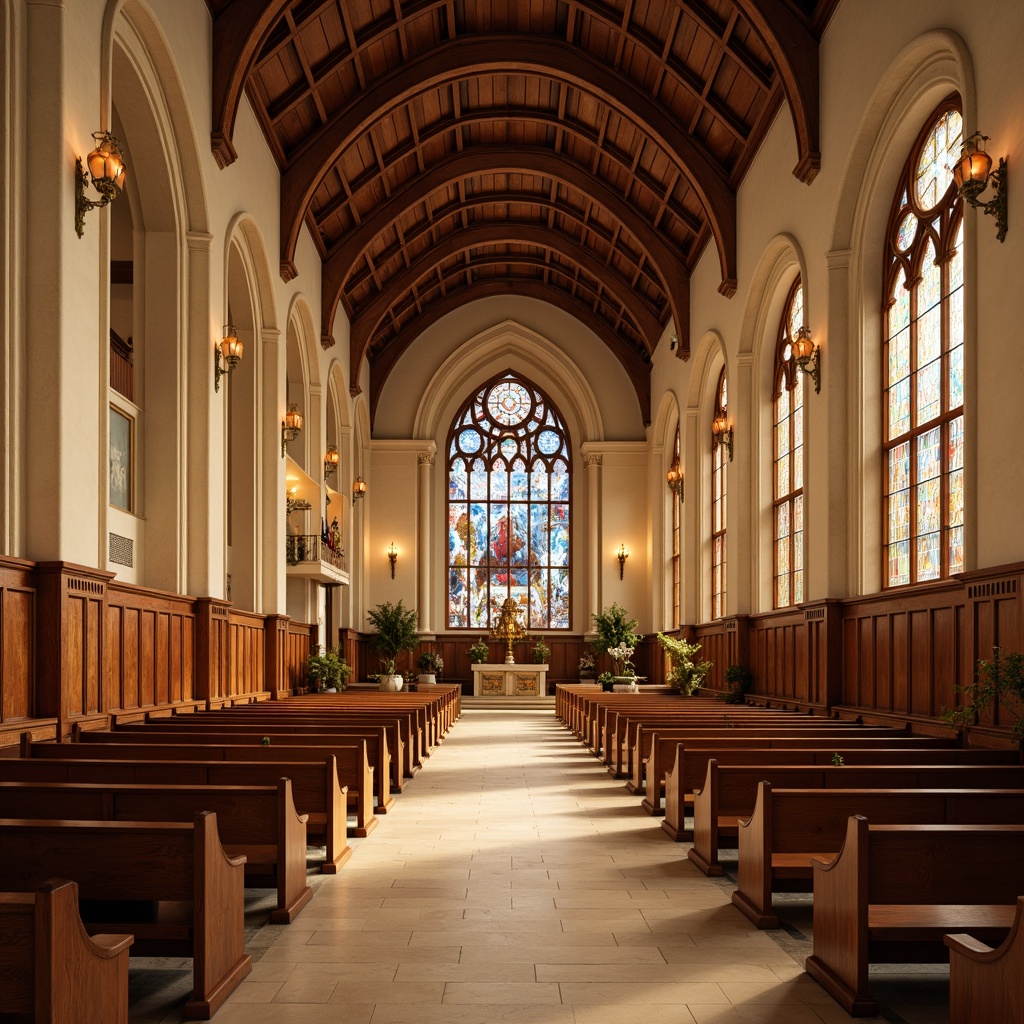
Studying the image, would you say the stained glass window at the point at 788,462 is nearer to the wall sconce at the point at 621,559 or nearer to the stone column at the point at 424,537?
the wall sconce at the point at 621,559

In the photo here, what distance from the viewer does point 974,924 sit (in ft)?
13.1

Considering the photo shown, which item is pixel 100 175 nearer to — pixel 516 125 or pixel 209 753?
pixel 209 753

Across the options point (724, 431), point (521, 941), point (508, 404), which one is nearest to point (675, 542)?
point (508, 404)

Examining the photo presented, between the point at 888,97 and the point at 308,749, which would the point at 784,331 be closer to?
the point at 888,97

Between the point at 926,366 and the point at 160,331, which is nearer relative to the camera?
the point at 926,366

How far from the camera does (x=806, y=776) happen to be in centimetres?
602

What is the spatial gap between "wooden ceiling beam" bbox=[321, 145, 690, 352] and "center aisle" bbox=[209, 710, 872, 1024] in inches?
539

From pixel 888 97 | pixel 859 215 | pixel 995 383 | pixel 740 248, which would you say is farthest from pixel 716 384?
pixel 995 383

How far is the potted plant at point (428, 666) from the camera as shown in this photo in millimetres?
25422

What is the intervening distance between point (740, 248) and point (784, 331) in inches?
69.4

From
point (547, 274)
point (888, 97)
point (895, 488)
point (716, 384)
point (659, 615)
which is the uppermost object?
point (547, 274)

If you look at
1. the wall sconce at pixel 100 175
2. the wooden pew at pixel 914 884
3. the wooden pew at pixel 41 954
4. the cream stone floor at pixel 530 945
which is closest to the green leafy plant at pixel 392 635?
the cream stone floor at pixel 530 945

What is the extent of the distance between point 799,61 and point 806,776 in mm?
9486

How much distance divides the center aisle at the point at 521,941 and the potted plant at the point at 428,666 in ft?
55.8
